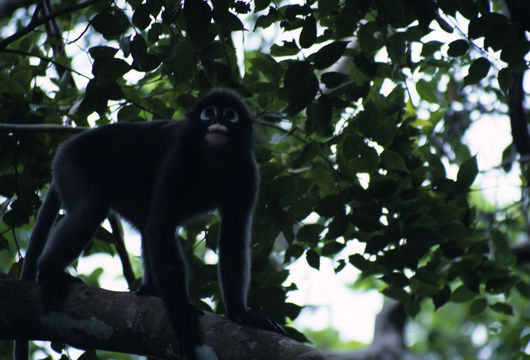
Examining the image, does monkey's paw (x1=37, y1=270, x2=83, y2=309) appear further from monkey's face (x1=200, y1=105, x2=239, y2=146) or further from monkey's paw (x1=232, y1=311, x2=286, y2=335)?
monkey's face (x1=200, y1=105, x2=239, y2=146)

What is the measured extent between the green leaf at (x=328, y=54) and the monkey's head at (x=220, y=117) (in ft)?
3.93

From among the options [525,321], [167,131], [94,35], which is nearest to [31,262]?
[167,131]

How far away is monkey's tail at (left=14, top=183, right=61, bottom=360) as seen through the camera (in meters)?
3.82

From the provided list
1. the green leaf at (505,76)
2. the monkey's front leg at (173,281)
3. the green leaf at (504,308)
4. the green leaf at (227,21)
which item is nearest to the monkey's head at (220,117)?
the monkey's front leg at (173,281)

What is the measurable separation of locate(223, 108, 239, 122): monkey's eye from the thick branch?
5.30 feet

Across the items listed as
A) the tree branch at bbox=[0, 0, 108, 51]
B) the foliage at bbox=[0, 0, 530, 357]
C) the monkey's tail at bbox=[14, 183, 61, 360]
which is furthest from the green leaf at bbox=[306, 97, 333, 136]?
the monkey's tail at bbox=[14, 183, 61, 360]

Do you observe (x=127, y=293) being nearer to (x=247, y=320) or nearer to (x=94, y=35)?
(x=247, y=320)

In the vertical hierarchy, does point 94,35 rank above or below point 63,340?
above

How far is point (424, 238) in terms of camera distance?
380cm

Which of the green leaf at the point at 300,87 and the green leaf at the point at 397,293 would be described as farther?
the green leaf at the point at 397,293

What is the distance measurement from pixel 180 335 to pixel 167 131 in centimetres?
184

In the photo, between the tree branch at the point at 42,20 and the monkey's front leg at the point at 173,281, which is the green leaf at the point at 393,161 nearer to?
the monkey's front leg at the point at 173,281

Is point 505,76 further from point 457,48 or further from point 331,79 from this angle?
point 331,79

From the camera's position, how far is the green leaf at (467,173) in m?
3.84
